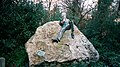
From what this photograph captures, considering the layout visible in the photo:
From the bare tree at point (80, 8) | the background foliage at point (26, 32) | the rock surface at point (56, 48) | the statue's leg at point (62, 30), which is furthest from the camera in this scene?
the bare tree at point (80, 8)

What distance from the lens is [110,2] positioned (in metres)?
13.6

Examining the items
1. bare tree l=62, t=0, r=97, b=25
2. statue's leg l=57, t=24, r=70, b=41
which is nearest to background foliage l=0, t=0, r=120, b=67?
statue's leg l=57, t=24, r=70, b=41

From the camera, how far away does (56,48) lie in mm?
7855

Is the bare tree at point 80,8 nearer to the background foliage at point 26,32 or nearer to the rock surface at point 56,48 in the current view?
the background foliage at point 26,32

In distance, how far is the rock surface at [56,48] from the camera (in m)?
7.51

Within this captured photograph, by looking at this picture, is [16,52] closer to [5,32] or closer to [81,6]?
[5,32]

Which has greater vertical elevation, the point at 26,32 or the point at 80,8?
the point at 80,8

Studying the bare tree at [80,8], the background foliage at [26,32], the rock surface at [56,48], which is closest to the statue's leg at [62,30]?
the rock surface at [56,48]

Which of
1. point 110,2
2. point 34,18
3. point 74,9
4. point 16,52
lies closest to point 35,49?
point 16,52

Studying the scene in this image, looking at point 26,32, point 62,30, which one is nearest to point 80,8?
point 26,32

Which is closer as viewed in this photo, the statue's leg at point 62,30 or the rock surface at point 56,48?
the rock surface at point 56,48

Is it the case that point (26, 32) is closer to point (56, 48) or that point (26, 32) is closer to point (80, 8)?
point (56, 48)

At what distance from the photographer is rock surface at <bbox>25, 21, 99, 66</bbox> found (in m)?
7.51

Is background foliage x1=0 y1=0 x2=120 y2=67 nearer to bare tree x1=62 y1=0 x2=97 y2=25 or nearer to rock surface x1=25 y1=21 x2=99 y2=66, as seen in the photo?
rock surface x1=25 y1=21 x2=99 y2=66
